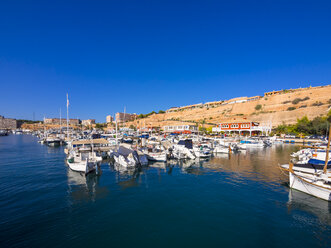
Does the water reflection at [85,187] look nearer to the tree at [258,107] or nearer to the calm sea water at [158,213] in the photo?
the calm sea water at [158,213]

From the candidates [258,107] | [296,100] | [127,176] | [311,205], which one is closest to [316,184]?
[311,205]

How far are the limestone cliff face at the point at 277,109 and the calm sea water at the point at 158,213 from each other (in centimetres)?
4805

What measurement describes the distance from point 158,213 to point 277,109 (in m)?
115

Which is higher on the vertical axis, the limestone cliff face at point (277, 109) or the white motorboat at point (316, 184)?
the limestone cliff face at point (277, 109)

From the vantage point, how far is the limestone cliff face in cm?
8400

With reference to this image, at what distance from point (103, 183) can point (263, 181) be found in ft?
54.2

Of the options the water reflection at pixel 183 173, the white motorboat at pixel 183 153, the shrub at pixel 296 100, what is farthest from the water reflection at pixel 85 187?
the shrub at pixel 296 100

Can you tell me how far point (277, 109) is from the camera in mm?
102562

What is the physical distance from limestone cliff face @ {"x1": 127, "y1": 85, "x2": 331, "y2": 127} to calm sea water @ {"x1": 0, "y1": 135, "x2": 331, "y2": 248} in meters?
48.1

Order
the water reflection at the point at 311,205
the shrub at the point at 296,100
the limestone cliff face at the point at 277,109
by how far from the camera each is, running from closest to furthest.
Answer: the water reflection at the point at 311,205, the limestone cliff face at the point at 277,109, the shrub at the point at 296,100

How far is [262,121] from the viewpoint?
9069 centimetres

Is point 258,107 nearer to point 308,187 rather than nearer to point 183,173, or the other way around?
point 183,173

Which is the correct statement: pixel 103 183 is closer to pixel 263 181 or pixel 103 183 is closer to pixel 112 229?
pixel 112 229

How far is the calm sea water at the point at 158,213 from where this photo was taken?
8.63 metres
